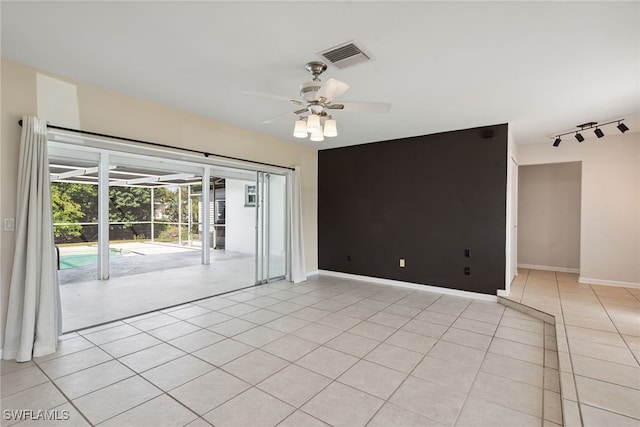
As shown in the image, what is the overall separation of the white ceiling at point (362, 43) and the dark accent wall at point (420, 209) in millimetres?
1128

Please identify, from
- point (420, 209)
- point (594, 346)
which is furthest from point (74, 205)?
point (594, 346)

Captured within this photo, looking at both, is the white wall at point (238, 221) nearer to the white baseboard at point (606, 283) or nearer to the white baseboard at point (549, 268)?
the white baseboard at point (549, 268)

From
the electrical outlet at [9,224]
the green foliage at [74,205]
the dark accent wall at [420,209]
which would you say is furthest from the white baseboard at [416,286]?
the green foliage at [74,205]

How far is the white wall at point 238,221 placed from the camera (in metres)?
9.20

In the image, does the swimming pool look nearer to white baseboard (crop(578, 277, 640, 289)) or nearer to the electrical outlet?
the electrical outlet

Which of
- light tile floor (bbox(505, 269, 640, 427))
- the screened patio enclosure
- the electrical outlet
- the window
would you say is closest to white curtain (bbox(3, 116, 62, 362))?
the electrical outlet

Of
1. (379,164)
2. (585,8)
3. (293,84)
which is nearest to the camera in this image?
(585,8)

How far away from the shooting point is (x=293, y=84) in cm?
299

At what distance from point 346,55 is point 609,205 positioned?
536cm

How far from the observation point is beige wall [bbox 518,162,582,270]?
5.91 m

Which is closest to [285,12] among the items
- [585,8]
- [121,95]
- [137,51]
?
[137,51]

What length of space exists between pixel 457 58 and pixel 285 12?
1468 mm

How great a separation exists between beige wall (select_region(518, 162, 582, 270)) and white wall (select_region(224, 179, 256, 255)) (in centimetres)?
687

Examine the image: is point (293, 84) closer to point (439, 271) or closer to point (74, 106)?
point (74, 106)
